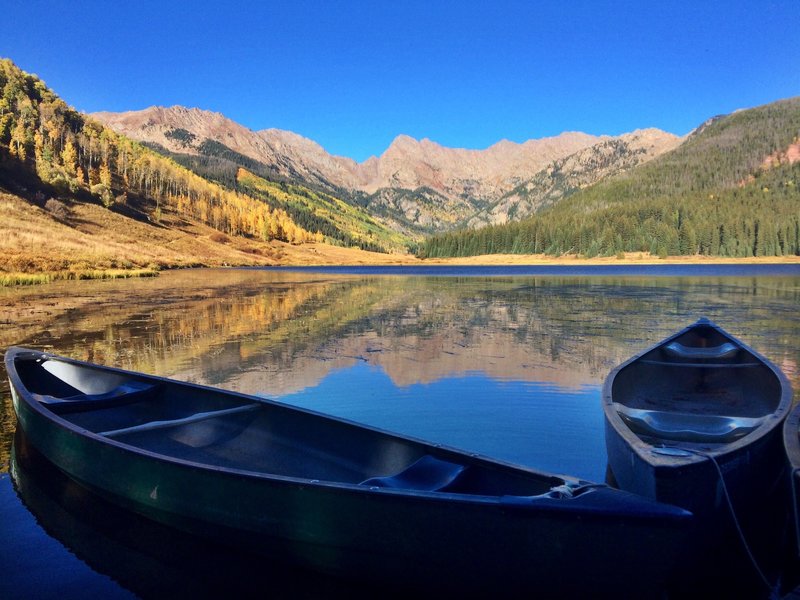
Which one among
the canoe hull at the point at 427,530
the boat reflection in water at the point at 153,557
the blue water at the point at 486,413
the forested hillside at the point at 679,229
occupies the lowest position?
the boat reflection in water at the point at 153,557

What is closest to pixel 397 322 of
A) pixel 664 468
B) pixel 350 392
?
pixel 350 392

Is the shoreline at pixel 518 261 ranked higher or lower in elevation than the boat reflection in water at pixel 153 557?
higher

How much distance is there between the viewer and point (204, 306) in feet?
114

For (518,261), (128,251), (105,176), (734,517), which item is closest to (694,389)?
(734,517)

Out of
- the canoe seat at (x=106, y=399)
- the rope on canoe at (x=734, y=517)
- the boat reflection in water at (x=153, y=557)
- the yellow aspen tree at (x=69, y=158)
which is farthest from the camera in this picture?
the yellow aspen tree at (x=69, y=158)

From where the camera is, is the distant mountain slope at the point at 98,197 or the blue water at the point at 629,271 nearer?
the blue water at the point at 629,271

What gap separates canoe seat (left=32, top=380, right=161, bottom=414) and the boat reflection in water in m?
1.63

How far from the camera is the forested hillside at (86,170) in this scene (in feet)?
360

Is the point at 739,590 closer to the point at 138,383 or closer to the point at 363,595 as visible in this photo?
the point at 363,595

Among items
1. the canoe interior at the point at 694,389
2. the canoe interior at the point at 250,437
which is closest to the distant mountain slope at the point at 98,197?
the canoe interior at the point at 250,437

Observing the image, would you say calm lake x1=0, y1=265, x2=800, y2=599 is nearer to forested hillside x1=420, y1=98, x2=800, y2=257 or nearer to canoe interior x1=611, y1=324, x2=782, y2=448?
canoe interior x1=611, y1=324, x2=782, y2=448

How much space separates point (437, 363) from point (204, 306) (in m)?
21.6

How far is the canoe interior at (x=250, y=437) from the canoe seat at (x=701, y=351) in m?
7.87

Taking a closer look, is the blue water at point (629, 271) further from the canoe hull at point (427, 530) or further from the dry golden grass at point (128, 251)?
the canoe hull at point (427, 530)
